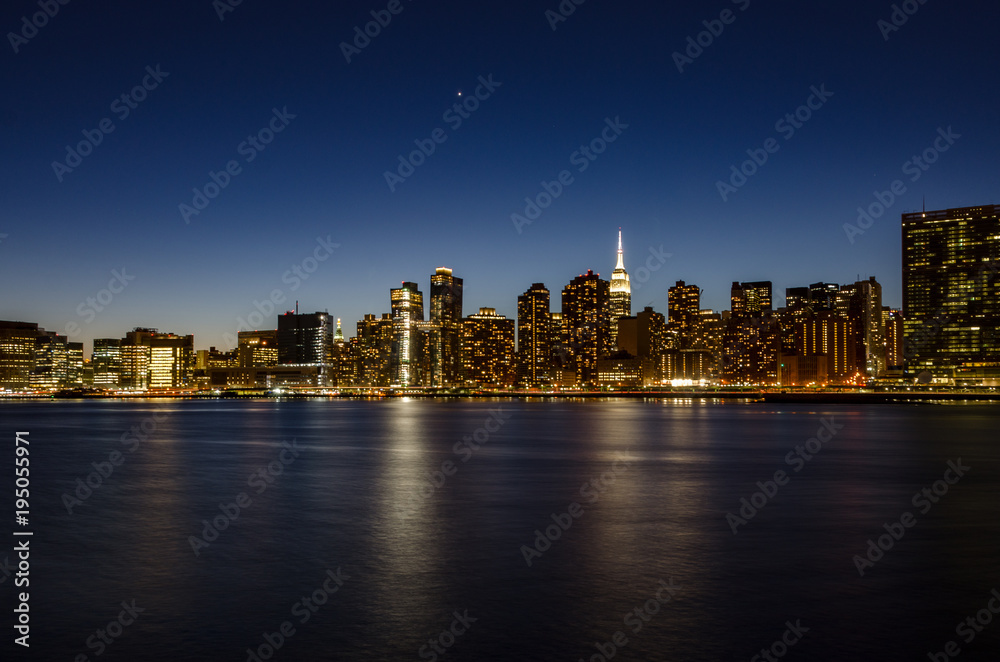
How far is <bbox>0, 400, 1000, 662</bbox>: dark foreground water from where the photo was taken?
49.5 feet

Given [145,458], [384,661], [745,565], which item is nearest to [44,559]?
[384,661]

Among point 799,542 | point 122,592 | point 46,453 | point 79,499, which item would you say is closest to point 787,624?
point 799,542

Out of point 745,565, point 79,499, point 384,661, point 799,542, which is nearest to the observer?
point 384,661

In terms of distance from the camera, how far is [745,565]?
69.1 ft

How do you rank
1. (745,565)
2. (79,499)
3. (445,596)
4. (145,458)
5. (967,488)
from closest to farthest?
(445,596) < (745,565) < (79,499) < (967,488) < (145,458)

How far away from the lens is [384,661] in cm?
1398

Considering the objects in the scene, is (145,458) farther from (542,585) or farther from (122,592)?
(542,585)

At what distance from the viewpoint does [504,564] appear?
70.1 ft

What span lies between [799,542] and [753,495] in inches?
424

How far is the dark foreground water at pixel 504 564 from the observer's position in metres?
15.1

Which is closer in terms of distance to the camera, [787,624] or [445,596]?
[787,624]

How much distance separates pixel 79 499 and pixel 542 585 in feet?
A: 75.2

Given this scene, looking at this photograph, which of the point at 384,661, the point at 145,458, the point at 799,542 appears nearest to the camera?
the point at 384,661

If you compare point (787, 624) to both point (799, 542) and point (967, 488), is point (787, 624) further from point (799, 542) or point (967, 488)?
point (967, 488)
